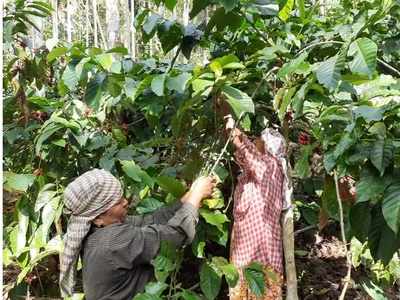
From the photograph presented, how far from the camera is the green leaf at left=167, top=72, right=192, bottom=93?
A: 1.78 meters

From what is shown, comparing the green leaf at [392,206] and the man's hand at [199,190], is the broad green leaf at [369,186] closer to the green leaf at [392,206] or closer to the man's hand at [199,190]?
the green leaf at [392,206]

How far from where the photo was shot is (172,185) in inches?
71.7

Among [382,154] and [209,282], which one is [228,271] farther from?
[382,154]

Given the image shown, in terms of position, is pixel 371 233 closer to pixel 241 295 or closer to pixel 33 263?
pixel 241 295

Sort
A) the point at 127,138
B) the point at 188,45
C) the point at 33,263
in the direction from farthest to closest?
the point at 127,138 < the point at 33,263 < the point at 188,45

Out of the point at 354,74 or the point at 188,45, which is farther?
the point at 188,45

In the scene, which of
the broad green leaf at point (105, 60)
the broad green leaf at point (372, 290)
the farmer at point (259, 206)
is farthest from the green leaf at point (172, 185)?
the broad green leaf at point (372, 290)

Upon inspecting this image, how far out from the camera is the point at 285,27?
2205 millimetres

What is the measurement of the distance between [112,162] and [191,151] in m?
0.34

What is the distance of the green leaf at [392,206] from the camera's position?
1245 millimetres

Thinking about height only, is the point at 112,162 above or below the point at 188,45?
below

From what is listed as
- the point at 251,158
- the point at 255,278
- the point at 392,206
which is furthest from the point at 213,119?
the point at 392,206

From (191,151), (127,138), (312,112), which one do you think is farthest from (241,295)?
(127,138)

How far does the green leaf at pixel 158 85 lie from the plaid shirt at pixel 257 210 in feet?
1.23
